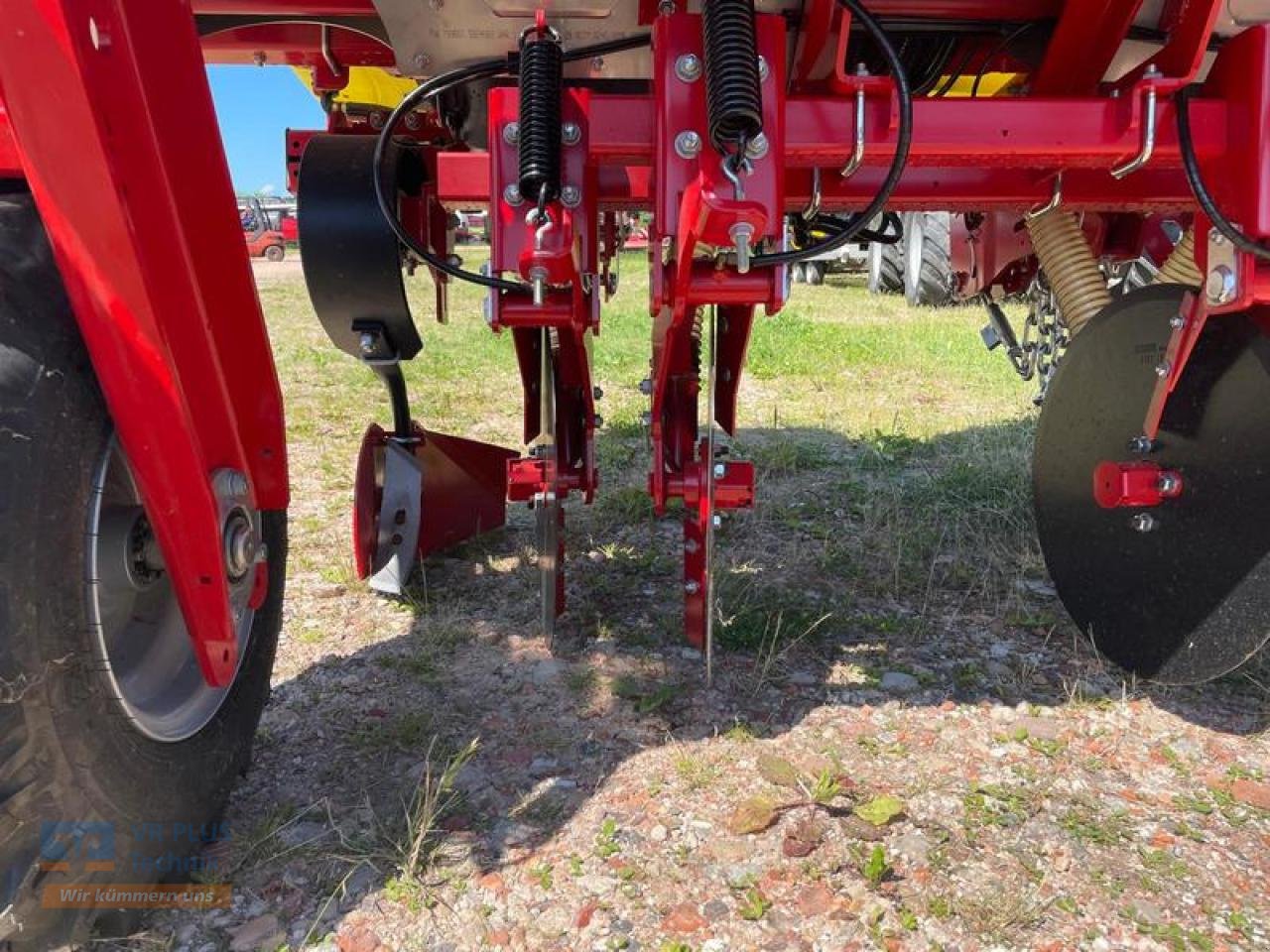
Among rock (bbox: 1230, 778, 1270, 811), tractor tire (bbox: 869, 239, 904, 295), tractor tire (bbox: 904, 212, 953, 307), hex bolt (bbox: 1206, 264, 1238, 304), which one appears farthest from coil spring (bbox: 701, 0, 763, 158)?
tractor tire (bbox: 869, 239, 904, 295)

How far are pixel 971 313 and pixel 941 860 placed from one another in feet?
26.4

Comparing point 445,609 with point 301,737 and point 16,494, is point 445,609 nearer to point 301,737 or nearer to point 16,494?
point 301,737

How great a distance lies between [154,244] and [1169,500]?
1916mm

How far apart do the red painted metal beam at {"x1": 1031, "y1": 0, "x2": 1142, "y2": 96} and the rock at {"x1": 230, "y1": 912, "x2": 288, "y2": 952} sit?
1.86 m

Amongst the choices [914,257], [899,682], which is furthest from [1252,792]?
[914,257]

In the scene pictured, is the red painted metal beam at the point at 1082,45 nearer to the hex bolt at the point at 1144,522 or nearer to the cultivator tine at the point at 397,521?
the hex bolt at the point at 1144,522

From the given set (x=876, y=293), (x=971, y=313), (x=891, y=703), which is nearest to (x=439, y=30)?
(x=891, y=703)

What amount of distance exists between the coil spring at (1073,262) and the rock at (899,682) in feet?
2.93

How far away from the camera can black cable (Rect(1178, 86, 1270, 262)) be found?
4.75 feet

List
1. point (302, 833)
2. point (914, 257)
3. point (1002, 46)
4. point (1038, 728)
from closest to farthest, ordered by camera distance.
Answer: point (302, 833), point (1002, 46), point (1038, 728), point (914, 257)

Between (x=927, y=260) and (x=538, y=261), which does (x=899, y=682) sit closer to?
(x=538, y=261)

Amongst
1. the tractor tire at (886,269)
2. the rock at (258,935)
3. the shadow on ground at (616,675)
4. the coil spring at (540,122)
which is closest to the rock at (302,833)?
the shadow on ground at (616,675)

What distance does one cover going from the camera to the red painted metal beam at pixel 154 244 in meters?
1.11

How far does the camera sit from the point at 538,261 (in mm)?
1469
